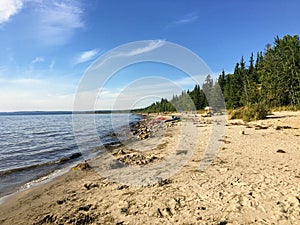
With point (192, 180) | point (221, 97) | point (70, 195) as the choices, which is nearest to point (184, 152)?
point (192, 180)

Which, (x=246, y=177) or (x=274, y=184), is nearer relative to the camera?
(x=274, y=184)

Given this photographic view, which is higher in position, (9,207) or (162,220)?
(162,220)

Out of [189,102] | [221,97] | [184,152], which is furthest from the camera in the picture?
[189,102]

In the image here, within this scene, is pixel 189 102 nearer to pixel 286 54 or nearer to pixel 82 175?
pixel 286 54

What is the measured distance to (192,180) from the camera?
7289mm

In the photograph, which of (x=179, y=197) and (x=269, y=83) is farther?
(x=269, y=83)

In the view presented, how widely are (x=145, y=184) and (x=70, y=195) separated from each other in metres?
2.61

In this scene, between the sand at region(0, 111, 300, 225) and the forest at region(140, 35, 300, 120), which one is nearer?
the sand at region(0, 111, 300, 225)

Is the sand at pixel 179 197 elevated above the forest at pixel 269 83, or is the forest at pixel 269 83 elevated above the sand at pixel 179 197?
the forest at pixel 269 83

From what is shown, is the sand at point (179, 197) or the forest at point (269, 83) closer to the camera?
the sand at point (179, 197)

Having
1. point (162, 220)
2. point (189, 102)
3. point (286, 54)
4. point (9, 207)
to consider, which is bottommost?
point (9, 207)

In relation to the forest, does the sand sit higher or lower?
lower

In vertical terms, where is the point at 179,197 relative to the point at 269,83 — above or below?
below

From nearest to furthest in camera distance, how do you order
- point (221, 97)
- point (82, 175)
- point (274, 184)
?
1. point (274, 184)
2. point (82, 175)
3. point (221, 97)
